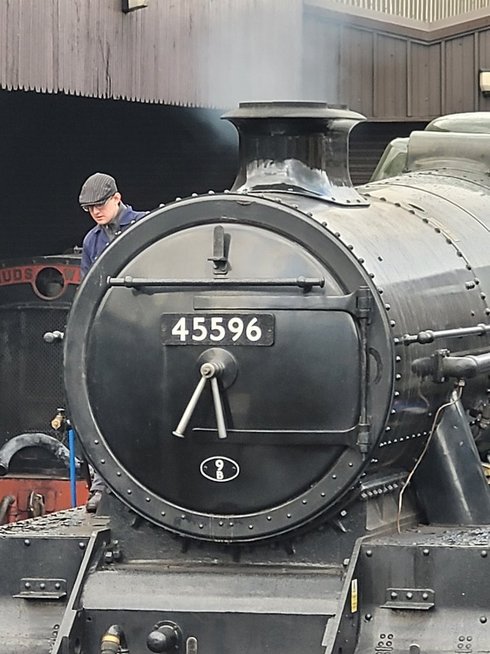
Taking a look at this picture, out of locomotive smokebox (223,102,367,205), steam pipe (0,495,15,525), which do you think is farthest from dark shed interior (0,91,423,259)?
locomotive smokebox (223,102,367,205)

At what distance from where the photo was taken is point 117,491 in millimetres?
5281

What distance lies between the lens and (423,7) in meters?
15.0

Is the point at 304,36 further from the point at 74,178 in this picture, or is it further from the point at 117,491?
the point at 117,491

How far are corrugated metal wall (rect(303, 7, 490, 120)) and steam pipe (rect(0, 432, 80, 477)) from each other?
552 centimetres

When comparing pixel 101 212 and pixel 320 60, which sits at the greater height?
pixel 320 60

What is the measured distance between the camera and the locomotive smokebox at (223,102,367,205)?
17.9 feet

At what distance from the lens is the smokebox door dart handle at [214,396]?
196 inches

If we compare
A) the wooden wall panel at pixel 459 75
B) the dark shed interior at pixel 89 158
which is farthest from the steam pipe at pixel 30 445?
the wooden wall panel at pixel 459 75

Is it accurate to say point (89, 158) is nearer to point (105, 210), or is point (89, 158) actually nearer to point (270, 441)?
point (105, 210)

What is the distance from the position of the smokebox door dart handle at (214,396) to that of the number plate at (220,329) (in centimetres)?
10

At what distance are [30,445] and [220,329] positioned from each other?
5015mm

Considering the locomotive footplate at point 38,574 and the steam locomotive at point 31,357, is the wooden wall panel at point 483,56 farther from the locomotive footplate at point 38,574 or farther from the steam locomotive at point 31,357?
the locomotive footplate at point 38,574

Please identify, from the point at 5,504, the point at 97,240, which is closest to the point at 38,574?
the point at 97,240

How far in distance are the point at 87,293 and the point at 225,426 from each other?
0.70 m
